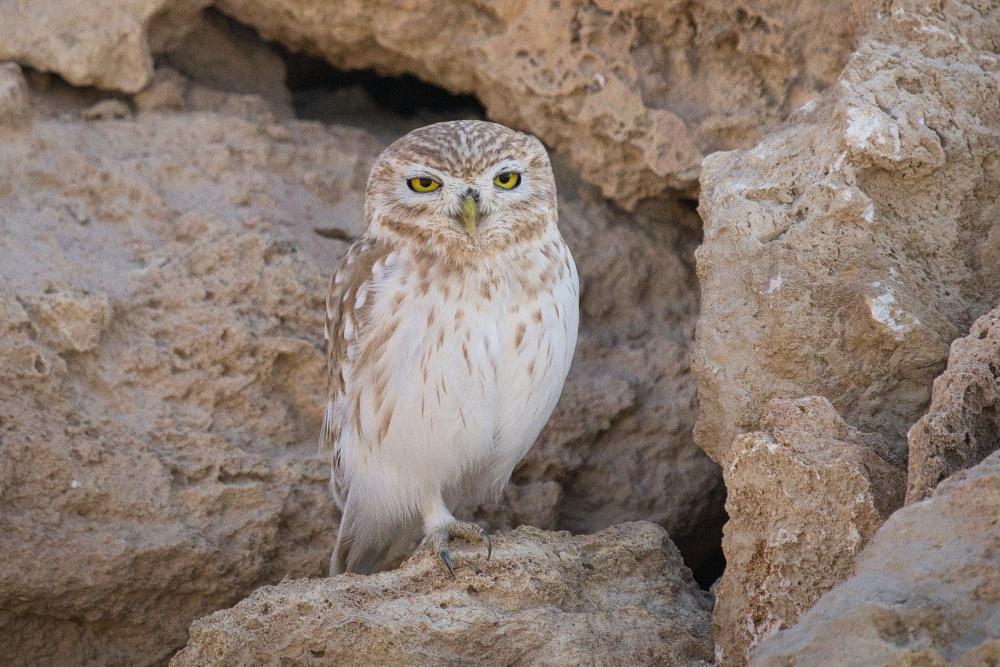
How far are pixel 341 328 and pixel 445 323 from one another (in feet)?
1.56

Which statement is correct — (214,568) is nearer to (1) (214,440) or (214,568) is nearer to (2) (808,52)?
(1) (214,440)

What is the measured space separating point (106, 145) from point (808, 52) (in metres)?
2.81

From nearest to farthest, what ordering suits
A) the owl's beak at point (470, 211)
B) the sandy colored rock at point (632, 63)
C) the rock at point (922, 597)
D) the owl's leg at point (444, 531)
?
the rock at point (922, 597) → the owl's leg at point (444, 531) → the owl's beak at point (470, 211) → the sandy colored rock at point (632, 63)

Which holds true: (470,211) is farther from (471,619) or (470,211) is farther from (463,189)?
(471,619)

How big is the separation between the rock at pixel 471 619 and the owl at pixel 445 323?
1.00ft

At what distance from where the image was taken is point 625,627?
262 centimetres

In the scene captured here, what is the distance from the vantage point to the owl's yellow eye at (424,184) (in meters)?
3.20

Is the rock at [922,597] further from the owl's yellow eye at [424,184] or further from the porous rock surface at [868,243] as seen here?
the owl's yellow eye at [424,184]

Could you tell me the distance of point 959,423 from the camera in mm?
2162

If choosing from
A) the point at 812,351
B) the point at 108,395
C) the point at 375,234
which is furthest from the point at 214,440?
the point at 812,351

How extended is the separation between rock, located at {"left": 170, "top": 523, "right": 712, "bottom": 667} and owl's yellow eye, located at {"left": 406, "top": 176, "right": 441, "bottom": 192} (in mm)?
1167

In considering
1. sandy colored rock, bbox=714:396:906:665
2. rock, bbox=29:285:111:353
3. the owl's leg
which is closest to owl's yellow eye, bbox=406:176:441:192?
the owl's leg

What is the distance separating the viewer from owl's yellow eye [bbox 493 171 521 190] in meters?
3.23

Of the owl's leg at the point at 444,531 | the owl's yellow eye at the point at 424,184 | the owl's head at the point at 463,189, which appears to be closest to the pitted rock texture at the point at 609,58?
the owl's head at the point at 463,189
